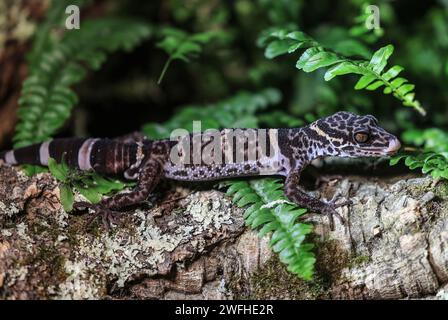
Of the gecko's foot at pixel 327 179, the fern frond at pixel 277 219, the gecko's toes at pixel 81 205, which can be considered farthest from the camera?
the gecko's foot at pixel 327 179

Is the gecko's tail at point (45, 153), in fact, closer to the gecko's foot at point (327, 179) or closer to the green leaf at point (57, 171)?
the green leaf at point (57, 171)

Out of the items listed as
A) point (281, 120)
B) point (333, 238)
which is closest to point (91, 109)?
point (281, 120)

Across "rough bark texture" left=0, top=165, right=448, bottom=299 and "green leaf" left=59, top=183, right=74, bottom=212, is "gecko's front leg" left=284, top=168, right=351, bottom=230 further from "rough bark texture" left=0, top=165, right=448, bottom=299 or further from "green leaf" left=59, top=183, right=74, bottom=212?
"green leaf" left=59, top=183, right=74, bottom=212

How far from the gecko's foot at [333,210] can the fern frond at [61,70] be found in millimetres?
3034

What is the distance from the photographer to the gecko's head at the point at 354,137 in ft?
14.6

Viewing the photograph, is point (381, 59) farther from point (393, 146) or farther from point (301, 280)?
point (301, 280)

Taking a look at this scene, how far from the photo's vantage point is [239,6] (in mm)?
7141

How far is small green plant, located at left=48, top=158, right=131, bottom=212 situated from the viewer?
4254 mm

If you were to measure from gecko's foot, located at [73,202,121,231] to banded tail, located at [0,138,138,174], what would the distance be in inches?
23.6

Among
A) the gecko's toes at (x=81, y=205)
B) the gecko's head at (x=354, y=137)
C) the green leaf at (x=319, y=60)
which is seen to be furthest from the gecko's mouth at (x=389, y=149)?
the gecko's toes at (x=81, y=205)

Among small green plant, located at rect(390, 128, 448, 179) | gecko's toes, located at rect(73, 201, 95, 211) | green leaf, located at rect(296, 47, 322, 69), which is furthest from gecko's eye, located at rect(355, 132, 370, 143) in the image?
gecko's toes, located at rect(73, 201, 95, 211)
